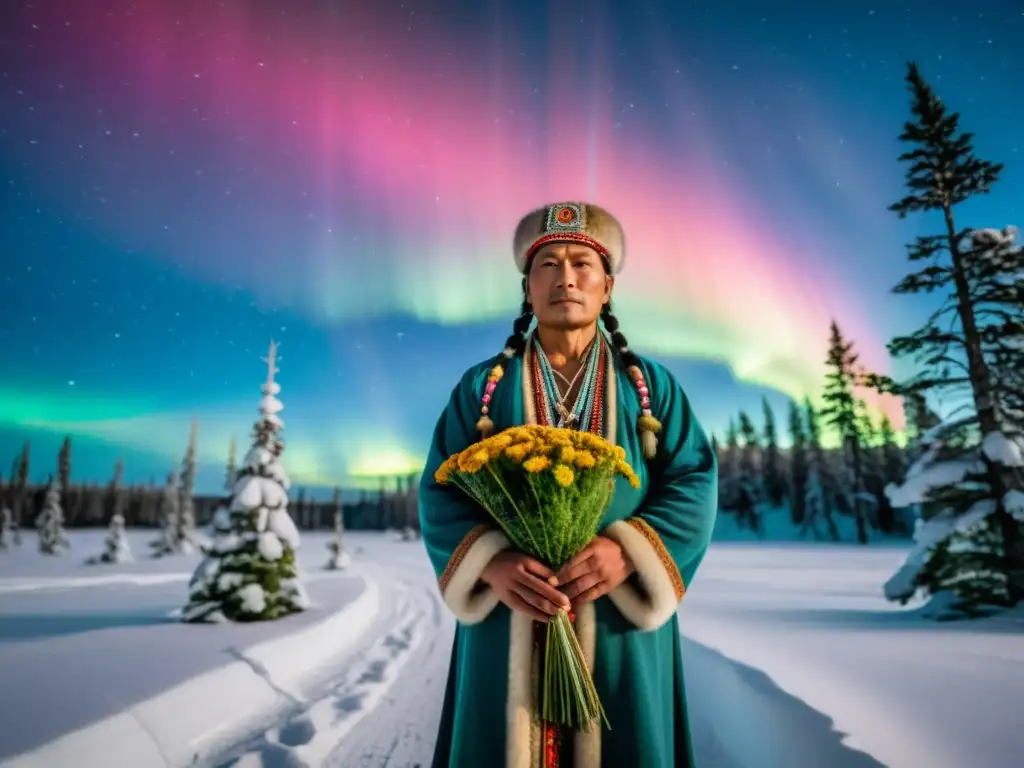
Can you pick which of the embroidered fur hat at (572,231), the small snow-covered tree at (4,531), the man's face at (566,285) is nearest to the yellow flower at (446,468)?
the man's face at (566,285)

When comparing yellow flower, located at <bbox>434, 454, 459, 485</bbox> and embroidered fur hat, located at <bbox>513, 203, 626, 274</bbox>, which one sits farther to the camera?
embroidered fur hat, located at <bbox>513, 203, 626, 274</bbox>

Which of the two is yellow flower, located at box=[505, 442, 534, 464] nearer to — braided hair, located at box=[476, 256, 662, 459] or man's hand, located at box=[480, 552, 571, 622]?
man's hand, located at box=[480, 552, 571, 622]

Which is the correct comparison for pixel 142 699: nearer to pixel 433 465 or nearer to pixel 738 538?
pixel 433 465

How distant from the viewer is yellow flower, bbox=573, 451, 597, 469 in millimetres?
1746

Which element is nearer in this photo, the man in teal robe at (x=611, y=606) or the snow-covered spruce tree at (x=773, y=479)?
the man in teal robe at (x=611, y=606)

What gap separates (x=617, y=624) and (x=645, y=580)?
22cm

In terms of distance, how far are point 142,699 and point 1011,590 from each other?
11.7m

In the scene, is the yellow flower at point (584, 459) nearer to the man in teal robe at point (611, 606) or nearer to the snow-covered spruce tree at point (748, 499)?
the man in teal robe at point (611, 606)

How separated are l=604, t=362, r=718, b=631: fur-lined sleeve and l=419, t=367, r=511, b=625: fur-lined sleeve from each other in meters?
0.48

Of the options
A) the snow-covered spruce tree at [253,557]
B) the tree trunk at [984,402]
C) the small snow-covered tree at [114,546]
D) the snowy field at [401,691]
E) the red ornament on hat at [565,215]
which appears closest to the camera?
the red ornament on hat at [565,215]

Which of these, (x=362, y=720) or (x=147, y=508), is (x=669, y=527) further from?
(x=147, y=508)

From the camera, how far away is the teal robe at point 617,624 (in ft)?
6.52

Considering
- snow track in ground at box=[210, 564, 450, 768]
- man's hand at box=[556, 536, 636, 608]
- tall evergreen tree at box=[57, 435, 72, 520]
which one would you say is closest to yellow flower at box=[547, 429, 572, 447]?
man's hand at box=[556, 536, 636, 608]

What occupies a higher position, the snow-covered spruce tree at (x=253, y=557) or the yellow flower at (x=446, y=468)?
the yellow flower at (x=446, y=468)
